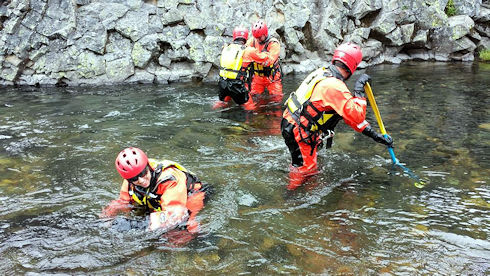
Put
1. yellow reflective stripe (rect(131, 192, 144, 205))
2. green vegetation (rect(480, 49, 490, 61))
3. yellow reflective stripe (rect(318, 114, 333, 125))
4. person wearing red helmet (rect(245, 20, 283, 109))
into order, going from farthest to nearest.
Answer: green vegetation (rect(480, 49, 490, 61)), person wearing red helmet (rect(245, 20, 283, 109)), yellow reflective stripe (rect(318, 114, 333, 125)), yellow reflective stripe (rect(131, 192, 144, 205))

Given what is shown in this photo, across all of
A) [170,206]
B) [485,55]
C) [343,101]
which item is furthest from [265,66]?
[485,55]

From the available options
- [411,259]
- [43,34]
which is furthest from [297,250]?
[43,34]

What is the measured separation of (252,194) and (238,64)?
4.72 metres

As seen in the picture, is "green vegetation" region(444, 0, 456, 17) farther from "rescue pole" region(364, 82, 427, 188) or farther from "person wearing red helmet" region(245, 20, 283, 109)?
"rescue pole" region(364, 82, 427, 188)

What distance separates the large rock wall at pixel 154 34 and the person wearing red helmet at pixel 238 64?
4583 mm

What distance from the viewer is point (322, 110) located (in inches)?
243

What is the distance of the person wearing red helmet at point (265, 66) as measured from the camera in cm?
1072

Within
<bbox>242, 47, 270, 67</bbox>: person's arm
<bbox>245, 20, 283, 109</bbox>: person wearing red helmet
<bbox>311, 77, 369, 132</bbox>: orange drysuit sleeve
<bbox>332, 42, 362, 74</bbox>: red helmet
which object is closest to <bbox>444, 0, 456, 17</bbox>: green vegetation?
<bbox>245, 20, 283, 109</bbox>: person wearing red helmet

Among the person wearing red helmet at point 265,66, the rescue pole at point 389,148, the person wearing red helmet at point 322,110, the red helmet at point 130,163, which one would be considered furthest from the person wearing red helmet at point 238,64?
the red helmet at point 130,163

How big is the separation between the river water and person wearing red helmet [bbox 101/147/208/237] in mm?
289

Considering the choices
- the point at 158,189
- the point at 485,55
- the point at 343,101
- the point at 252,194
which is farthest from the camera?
the point at 485,55

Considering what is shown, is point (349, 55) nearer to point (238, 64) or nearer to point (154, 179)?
point (154, 179)

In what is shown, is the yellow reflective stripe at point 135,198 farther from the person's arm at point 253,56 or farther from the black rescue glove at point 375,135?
the person's arm at point 253,56

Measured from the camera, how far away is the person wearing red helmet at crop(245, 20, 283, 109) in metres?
10.7
